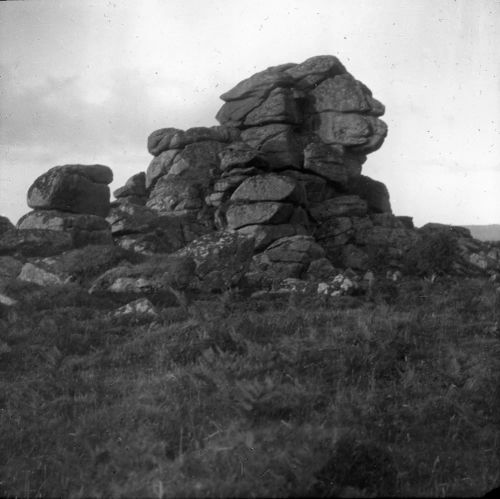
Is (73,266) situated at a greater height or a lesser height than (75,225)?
lesser

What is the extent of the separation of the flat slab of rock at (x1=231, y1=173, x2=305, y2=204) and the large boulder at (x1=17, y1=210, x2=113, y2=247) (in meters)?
10.6

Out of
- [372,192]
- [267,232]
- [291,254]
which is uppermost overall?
[372,192]

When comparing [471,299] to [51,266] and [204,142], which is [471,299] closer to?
[51,266]

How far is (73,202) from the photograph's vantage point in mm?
30859

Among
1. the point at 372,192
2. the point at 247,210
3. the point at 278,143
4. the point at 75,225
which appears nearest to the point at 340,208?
the point at 372,192

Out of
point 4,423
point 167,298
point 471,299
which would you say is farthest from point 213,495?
point 471,299

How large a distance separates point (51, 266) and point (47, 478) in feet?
49.4

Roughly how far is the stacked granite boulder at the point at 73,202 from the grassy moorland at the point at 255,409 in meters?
15.6

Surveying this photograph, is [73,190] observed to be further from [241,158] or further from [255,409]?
[255,409]

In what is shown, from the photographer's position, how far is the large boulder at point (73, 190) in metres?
30.3

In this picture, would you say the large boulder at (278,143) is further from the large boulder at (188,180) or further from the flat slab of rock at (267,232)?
the flat slab of rock at (267,232)

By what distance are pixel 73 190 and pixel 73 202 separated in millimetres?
673

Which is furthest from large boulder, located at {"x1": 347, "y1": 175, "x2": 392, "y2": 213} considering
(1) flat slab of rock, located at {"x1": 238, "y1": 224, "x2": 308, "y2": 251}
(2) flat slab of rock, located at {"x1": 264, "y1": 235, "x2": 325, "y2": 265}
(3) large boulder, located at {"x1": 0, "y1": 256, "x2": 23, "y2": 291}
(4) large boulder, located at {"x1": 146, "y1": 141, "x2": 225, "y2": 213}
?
(3) large boulder, located at {"x1": 0, "y1": 256, "x2": 23, "y2": 291}

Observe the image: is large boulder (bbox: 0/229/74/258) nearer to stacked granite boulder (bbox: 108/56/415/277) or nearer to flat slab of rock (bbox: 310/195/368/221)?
stacked granite boulder (bbox: 108/56/415/277)
